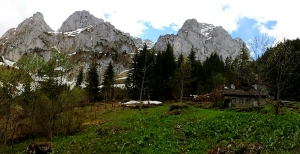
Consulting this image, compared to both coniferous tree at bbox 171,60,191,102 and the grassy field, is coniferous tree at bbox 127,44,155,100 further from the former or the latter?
the grassy field

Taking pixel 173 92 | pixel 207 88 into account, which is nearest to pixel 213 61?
pixel 207 88

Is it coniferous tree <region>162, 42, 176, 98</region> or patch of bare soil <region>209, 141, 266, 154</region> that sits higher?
coniferous tree <region>162, 42, 176, 98</region>

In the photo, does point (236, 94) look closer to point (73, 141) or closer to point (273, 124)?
point (273, 124)

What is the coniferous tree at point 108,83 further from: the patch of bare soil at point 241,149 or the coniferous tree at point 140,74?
the patch of bare soil at point 241,149

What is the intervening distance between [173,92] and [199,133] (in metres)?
47.2

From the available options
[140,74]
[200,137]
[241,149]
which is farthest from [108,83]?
[241,149]

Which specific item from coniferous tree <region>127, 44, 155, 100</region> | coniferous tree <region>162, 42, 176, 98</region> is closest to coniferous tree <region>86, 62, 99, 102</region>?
coniferous tree <region>127, 44, 155, 100</region>

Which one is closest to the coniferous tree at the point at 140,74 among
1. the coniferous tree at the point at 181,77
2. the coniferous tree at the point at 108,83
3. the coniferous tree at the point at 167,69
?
the coniferous tree at the point at 167,69

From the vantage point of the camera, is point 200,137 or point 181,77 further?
point 181,77

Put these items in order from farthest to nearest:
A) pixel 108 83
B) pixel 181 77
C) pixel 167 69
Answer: pixel 108 83
pixel 167 69
pixel 181 77

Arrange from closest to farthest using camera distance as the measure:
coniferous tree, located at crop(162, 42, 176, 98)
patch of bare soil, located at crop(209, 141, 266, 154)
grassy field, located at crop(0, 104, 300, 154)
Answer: patch of bare soil, located at crop(209, 141, 266, 154) → grassy field, located at crop(0, 104, 300, 154) → coniferous tree, located at crop(162, 42, 176, 98)

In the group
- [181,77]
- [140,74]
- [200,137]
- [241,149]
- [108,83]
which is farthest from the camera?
[108,83]

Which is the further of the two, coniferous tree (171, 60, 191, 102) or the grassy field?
A: coniferous tree (171, 60, 191, 102)

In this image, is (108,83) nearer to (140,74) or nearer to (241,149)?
(140,74)
